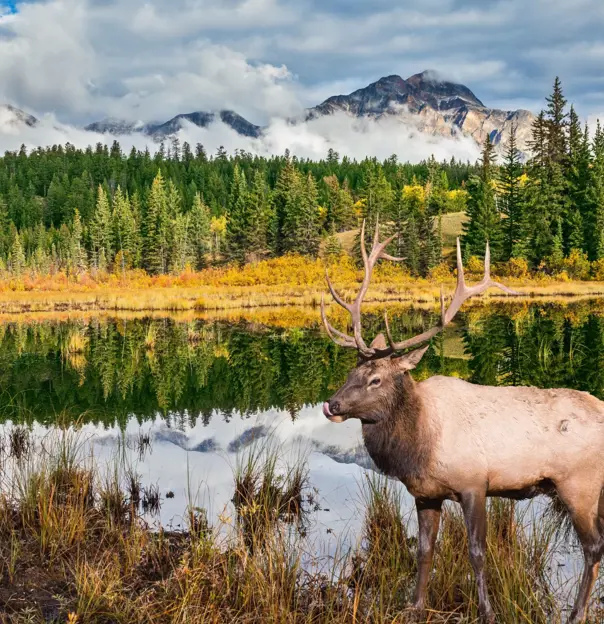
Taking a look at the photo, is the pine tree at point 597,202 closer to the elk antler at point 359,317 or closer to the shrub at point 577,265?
the shrub at point 577,265

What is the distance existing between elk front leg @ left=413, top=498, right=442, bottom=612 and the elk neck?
12.1 inches

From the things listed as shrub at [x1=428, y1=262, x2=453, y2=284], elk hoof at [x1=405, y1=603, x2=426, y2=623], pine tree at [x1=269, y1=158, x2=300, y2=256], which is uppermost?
pine tree at [x1=269, y1=158, x2=300, y2=256]

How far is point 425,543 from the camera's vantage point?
420 cm

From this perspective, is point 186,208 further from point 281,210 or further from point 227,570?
point 227,570

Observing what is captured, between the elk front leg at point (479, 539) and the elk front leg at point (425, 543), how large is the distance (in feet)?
1.03

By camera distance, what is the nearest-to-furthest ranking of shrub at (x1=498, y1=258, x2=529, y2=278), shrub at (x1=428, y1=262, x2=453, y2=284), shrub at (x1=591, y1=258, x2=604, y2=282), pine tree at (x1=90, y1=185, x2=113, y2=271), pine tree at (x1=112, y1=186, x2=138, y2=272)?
shrub at (x1=591, y1=258, x2=604, y2=282) → shrub at (x1=498, y1=258, x2=529, y2=278) → shrub at (x1=428, y1=262, x2=453, y2=284) → pine tree at (x1=112, y1=186, x2=138, y2=272) → pine tree at (x1=90, y1=185, x2=113, y2=271)

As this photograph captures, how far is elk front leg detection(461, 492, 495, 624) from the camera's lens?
12.7 feet

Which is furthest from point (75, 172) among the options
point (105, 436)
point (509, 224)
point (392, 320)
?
point (105, 436)

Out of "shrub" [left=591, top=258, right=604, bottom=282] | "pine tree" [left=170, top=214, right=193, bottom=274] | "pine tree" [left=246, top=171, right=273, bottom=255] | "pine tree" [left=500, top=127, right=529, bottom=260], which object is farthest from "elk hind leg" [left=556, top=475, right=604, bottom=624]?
"pine tree" [left=170, top=214, right=193, bottom=274]

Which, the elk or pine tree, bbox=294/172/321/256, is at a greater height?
pine tree, bbox=294/172/321/256

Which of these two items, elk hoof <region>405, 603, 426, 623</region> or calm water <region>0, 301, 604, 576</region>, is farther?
calm water <region>0, 301, 604, 576</region>

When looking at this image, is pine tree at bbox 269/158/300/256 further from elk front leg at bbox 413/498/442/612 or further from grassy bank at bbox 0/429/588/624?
elk front leg at bbox 413/498/442/612

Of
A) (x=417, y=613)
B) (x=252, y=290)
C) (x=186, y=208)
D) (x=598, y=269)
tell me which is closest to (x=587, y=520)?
(x=417, y=613)

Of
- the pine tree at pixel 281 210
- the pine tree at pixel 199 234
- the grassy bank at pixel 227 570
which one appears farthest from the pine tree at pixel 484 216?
the grassy bank at pixel 227 570
